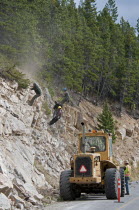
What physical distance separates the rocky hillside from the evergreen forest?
169 inches

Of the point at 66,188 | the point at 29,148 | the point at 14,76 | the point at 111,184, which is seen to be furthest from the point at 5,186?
the point at 14,76

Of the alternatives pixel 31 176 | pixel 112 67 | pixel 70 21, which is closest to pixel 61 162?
pixel 31 176

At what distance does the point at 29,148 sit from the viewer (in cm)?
1794

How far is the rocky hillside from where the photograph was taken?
12389 mm

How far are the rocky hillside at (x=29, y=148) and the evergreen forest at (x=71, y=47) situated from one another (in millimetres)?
4287

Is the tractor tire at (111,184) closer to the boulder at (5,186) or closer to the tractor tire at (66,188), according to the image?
the tractor tire at (66,188)

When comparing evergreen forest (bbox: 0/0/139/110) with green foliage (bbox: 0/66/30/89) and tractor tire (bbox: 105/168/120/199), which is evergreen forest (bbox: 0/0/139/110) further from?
tractor tire (bbox: 105/168/120/199)

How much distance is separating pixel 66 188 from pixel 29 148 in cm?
404

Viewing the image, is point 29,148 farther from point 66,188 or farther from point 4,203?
point 4,203

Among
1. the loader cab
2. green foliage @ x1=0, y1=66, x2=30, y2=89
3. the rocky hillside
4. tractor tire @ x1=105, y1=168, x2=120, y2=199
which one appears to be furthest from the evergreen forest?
tractor tire @ x1=105, y1=168, x2=120, y2=199

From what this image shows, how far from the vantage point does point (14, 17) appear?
29531 mm

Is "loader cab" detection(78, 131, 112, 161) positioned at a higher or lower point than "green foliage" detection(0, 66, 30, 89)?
lower

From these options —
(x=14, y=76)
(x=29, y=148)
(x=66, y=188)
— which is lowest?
(x=66, y=188)

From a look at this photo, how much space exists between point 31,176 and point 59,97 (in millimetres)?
18726
